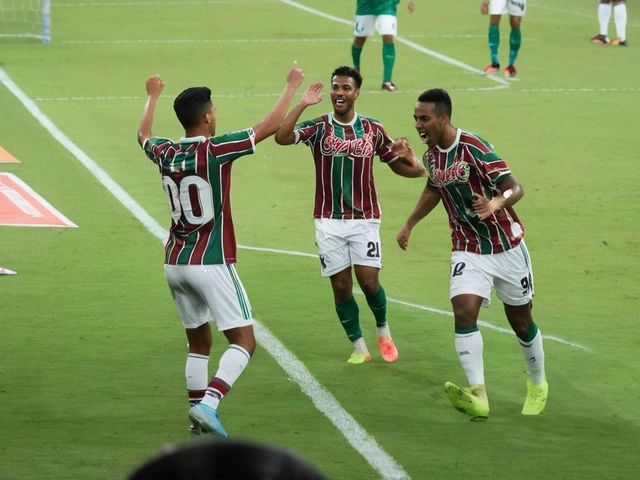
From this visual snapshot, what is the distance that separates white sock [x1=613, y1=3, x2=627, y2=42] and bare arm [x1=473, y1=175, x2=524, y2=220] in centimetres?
1950

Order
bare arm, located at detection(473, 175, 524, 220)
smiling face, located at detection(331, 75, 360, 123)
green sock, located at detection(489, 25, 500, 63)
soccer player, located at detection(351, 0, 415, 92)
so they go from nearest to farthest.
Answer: bare arm, located at detection(473, 175, 524, 220), smiling face, located at detection(331, 75, 360, 123), soccer player, located at detection(351, 0, 415, 92), green sock, located at detection(489, 25, 500, 63)

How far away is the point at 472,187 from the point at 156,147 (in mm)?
1956

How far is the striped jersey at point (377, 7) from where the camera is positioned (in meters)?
20.6

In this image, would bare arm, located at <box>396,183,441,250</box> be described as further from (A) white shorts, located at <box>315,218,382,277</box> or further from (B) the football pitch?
(B) the football pitch

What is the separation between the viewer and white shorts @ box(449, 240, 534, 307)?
7492 mm

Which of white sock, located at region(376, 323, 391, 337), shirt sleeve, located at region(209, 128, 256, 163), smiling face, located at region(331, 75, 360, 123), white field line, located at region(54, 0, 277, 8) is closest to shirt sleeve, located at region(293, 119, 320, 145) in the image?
smiling face, located at region(331, 75, 360, 123)

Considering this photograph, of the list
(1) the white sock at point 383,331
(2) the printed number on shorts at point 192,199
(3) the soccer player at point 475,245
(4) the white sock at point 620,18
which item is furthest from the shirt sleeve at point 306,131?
(4) the white sock at point 620,18

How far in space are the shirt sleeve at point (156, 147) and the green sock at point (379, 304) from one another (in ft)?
7.56

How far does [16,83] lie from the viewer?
Result: 21.2 metres

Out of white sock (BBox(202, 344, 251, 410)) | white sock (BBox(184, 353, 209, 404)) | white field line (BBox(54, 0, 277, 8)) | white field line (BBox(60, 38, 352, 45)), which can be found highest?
white sock (BBox(202, 344, 251, 410))

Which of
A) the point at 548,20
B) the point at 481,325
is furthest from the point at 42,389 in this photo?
the point at 548,20

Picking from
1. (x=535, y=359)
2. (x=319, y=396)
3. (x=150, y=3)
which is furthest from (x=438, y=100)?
(x=150, y=3)

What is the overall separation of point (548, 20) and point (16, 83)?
14.6m

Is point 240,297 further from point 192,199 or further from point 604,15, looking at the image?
point 604,15
